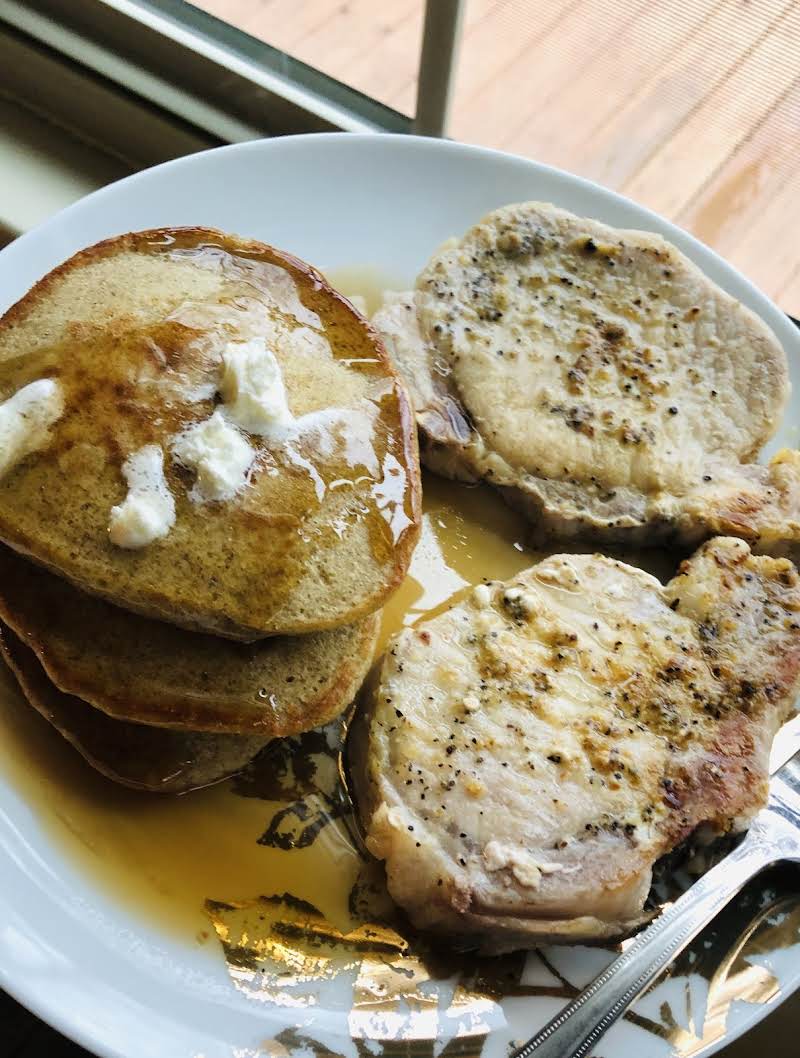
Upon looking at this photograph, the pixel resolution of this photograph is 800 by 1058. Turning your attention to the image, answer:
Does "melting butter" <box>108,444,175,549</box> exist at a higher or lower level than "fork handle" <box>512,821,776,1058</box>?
higher

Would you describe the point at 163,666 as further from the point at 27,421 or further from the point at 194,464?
the point at 27,421

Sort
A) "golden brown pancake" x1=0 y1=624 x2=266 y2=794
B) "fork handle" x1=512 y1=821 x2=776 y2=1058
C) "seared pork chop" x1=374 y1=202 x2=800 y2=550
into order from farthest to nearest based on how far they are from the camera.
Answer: "seared pork chop" x1=374 y1=202 x2=800 y2=550 < "golden brown pancake" x1=0 y1=624 x2=266 y2=794 < "fork handle" x1=512 y1=821 x2=776 y2=1058

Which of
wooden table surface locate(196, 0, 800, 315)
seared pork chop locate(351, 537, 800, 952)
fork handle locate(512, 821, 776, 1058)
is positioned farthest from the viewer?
wooden table surface locate(196, 0, 800, 315)

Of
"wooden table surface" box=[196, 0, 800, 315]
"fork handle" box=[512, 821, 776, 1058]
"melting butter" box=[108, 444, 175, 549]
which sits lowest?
"fork handle" box=[512, 821, 776, 1058]

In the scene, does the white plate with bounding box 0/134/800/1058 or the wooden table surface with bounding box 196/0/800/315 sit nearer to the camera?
the white plate with bounding box 0/134/800/1058

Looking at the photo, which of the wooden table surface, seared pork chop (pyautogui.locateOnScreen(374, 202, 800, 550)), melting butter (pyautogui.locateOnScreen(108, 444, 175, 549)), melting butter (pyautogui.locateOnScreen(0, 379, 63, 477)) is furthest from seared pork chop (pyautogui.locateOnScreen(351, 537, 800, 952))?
the wooden table surface

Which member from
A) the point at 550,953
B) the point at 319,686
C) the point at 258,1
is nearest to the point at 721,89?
the point at 258,1

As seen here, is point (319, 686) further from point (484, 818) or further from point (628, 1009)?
point (628, 1009)

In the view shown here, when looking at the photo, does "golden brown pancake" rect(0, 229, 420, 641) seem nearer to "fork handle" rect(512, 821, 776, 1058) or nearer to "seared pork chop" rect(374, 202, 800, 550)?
"seared pork chop" rect(374, 202, 800, 550)
